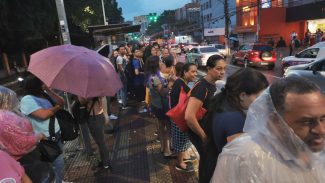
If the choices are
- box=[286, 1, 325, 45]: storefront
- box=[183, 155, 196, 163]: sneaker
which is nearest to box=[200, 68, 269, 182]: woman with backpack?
box=[183, 155, 196, 163]: sneaker

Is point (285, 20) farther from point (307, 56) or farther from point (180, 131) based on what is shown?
point (180, 131)

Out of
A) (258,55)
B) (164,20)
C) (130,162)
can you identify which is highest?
(164,20)

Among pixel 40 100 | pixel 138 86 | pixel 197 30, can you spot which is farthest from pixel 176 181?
pixel 197 30

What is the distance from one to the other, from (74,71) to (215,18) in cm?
6883

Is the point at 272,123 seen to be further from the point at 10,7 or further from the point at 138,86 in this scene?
the point at 10,7

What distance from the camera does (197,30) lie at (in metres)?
81.1

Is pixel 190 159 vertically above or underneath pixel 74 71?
underneath

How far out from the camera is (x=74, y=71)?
11.7 feet

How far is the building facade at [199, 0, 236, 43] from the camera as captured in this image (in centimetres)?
5534

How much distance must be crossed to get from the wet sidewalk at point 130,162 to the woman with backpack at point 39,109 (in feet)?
4.82

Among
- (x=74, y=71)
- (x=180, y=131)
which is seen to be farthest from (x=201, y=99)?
(x=180, y=131)

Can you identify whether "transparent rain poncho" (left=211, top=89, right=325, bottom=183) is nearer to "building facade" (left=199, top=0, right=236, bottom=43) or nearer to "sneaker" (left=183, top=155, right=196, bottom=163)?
"sneaker" (left=183, top=155, right=196, bottom=163)

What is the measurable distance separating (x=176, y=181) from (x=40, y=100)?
2.14 metres

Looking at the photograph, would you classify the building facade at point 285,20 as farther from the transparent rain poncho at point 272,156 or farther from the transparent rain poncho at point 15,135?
the transparent rain poncho at point 272,156
